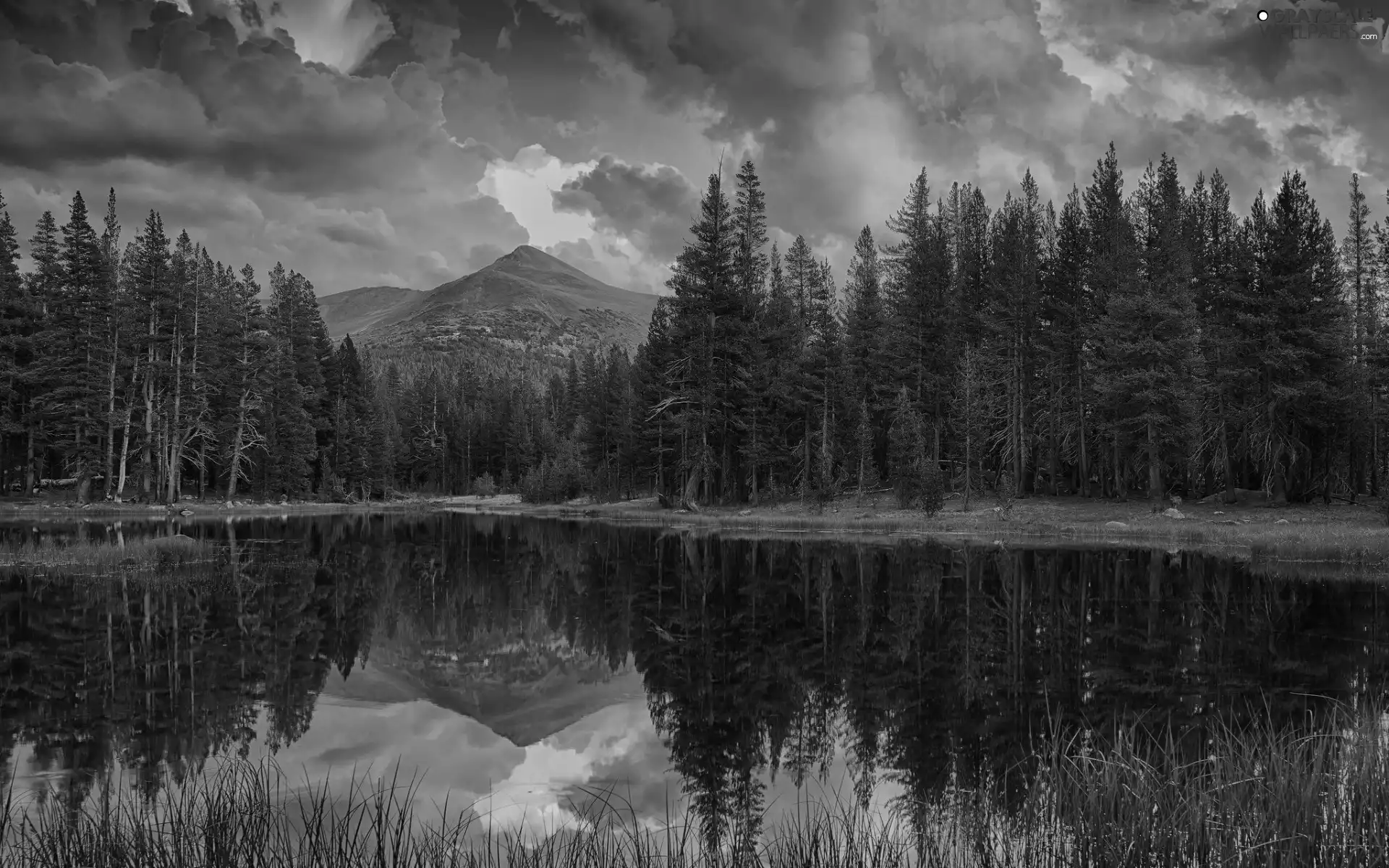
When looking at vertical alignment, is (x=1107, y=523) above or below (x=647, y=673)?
above

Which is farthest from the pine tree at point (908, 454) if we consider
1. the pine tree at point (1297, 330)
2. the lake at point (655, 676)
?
the lake at point (655, 676)

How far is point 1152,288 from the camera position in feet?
162

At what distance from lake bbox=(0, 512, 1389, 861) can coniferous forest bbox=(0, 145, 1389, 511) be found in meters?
25.7

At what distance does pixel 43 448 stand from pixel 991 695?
73.3 m

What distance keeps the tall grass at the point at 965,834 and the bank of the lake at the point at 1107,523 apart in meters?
25.8

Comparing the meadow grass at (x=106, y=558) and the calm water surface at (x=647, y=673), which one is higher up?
the meadow grass at (x=106, y=558)

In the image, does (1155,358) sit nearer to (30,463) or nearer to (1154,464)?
(1154,464)

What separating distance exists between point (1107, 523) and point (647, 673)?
35.0m

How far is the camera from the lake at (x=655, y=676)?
925 centimetres

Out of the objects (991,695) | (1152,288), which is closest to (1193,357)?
(1152,288)

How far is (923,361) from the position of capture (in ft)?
202

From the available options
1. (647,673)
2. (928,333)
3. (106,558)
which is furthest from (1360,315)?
(106,558)

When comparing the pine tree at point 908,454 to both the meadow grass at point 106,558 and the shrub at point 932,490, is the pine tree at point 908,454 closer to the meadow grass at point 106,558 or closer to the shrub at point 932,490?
the shrub at point 932,490

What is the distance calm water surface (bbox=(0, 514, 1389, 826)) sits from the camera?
948 centimetres
